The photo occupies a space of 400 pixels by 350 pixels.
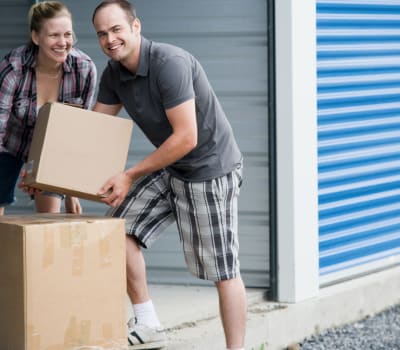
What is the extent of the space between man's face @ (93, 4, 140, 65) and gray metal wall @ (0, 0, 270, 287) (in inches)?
75.7

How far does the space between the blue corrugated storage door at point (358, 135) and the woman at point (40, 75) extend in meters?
2.02

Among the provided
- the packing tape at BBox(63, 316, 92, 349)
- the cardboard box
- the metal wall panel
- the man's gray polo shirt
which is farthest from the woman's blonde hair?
the metal wall panel

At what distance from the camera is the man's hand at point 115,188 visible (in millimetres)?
5008

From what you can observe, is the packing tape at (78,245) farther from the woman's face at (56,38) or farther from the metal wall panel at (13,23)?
the metal wall panel at (13,23)

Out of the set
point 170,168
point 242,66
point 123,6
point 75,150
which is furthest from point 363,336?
point 123,6

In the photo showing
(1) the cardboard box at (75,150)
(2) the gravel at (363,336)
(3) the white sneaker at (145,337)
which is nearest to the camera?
(1) the cardboard box at (75,150)

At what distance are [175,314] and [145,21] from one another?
1809mm

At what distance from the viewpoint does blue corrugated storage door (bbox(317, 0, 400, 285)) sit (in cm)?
728

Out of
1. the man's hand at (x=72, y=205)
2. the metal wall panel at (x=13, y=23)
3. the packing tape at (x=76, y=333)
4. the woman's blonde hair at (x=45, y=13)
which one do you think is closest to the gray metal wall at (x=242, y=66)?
the metal wall panel at (x=13, y=23)

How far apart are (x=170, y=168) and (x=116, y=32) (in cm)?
69

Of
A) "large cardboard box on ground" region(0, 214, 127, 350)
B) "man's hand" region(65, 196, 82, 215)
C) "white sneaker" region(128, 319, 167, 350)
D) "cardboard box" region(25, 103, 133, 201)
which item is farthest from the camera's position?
"man's hand" region(65, 196, 82, 215)

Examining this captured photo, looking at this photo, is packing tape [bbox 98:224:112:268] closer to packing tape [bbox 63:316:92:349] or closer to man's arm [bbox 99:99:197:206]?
man's arm [bbox 99:99:197:206]

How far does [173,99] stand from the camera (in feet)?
16.5

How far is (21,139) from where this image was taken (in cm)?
570
